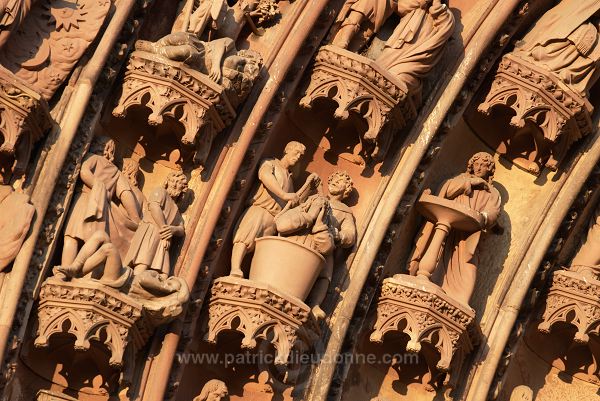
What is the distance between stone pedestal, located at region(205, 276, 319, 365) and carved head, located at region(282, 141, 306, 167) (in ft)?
3.65

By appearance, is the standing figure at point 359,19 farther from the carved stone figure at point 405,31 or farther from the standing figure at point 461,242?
the standing figure at point 461,242

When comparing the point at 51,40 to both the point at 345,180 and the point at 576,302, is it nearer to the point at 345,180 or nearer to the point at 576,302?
the point at 345,180

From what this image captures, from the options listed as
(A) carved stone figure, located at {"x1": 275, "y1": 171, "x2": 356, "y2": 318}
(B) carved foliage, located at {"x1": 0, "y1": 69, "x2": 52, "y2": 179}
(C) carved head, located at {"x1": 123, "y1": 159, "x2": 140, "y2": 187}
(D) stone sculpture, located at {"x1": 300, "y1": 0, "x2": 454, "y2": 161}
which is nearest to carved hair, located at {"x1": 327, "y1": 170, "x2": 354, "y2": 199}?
(A) carved stone figure, located at {"x1": 275, "y1": 171, "x2": 356, "y2": 318}

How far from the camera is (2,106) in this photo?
51.8 feet

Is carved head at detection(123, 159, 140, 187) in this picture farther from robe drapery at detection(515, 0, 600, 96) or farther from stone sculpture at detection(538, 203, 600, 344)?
stone sculpture at detection(538, 203, 600, 344)

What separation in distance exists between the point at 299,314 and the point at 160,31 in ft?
7.73

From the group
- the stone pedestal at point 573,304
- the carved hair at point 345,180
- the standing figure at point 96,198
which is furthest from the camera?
the stone pedestal at point 573,304

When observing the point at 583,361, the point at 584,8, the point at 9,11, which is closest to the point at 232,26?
the point at 9,11

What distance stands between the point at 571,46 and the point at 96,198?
4.33 metres

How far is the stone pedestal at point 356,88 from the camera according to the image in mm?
17250

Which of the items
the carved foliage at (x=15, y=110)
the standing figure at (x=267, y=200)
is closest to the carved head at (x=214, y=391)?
the standing figure at (x=267, y=200)

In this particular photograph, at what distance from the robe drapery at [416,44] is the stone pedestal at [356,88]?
219 millimetres

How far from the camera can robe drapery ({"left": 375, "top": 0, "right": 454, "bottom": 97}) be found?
57.8 feet

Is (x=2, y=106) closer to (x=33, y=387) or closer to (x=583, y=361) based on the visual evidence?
(x=33, y=387)
